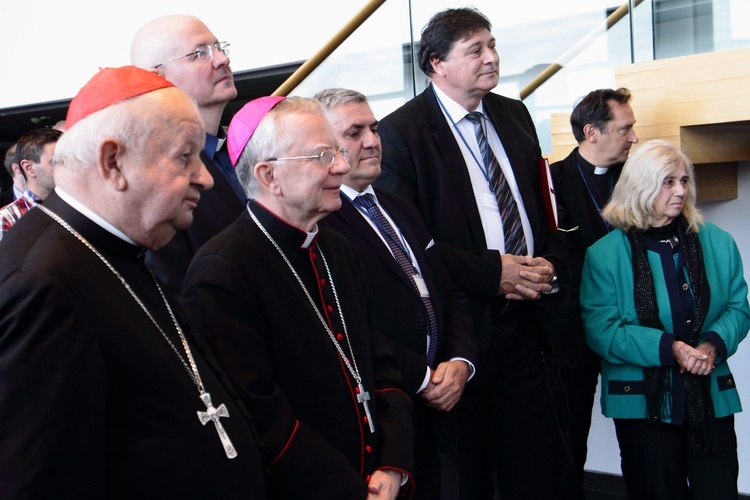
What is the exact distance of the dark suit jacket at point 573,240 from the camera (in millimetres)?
3486

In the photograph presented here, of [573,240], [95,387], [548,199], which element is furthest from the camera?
[573,240]

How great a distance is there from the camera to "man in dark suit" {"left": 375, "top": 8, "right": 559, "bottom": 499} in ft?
9.36

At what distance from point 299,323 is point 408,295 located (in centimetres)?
63

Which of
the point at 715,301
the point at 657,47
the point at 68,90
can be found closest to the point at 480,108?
the point at 715,301

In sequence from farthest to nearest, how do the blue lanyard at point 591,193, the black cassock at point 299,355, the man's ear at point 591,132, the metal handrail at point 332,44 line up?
the metal handrail at point 332,44 → the man's ear at point 591,132 → the blue lanyard at point 591,193 → the black cassock at point 299,355

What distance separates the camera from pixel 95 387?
1.22 m

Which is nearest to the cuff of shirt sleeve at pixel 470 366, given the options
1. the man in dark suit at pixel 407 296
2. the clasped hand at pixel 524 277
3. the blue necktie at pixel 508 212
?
the man in dark suit at pixel 407 296

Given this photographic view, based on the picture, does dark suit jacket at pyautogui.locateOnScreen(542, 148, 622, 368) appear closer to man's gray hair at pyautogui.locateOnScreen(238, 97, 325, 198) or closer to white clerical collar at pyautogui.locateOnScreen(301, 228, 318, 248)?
white clerical collar at pyautogui.locateOnScreen(301, 228, 318, 248)

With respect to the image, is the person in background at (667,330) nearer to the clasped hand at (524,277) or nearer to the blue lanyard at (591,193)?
the blue lanyard at (591,193)

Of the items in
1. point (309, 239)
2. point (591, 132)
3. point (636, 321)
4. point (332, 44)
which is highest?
point (332, 44)

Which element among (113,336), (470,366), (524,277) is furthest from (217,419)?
(524,277)

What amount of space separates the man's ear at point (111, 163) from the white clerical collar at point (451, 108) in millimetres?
1857

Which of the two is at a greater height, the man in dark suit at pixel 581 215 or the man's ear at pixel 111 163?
the man's ear at pixel 111 163

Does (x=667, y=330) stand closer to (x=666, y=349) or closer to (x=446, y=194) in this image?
(x=666, y=349)
